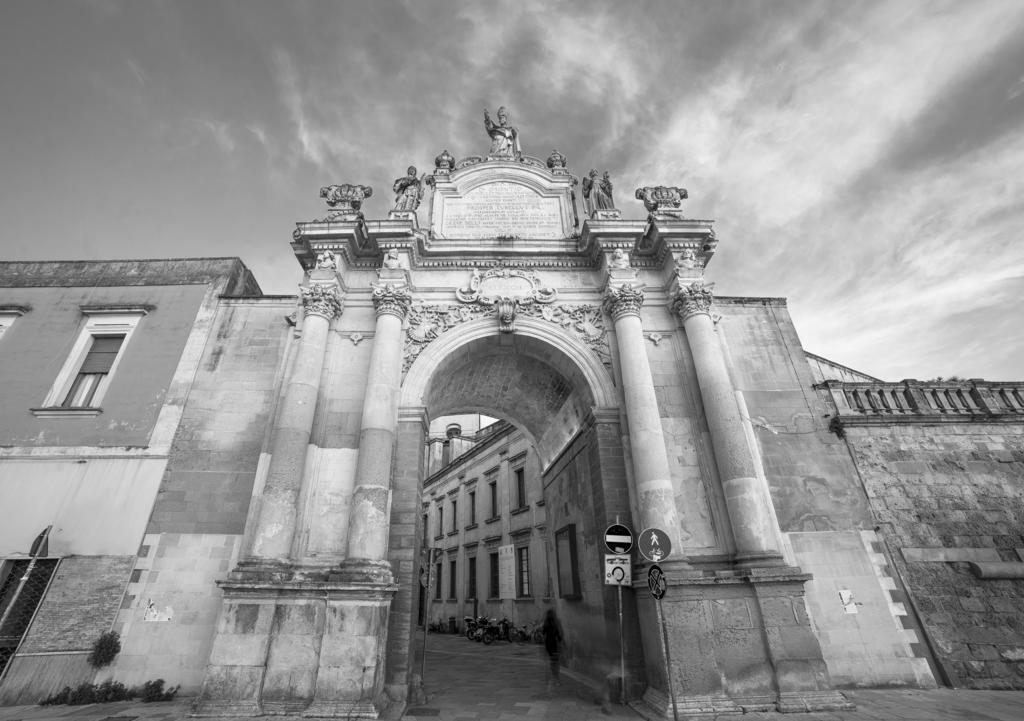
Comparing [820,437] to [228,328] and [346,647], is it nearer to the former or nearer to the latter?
[346,647]

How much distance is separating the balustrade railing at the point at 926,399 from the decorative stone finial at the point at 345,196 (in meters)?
12.2

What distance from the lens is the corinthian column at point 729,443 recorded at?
28.2 feet

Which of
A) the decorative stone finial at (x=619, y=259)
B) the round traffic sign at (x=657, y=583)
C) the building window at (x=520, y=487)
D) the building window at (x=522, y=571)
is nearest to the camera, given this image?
the round traffic sign at (x=657, y=583)

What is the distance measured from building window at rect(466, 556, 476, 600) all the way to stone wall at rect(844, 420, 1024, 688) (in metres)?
19.8

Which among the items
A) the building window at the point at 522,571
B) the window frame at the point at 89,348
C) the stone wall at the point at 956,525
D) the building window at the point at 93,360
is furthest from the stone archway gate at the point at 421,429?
the building window at the point at 522,571

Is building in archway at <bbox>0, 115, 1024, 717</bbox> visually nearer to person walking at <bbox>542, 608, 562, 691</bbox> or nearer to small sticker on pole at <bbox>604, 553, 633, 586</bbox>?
person walking at <bbox>542, 608, 562, 691</bbox>

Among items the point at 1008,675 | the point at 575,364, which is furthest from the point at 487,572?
the point at 1008,675

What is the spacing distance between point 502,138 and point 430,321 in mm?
6767

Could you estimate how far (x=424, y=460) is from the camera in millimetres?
10969

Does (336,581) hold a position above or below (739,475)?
below

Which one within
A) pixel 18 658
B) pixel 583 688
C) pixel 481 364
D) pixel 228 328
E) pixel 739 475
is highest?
pixel 228 328

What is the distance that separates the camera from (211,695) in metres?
7.17

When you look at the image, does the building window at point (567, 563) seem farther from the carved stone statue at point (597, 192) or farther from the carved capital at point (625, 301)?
the carved stone statue at point (597, 192)

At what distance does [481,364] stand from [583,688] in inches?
292
